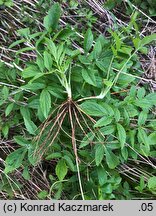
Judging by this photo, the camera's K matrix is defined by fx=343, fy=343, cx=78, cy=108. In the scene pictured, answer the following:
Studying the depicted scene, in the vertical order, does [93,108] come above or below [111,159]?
above

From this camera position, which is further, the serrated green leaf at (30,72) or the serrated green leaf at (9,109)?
the serrated green leaf at (9,109)

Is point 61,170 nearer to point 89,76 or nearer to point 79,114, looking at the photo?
point 79,114

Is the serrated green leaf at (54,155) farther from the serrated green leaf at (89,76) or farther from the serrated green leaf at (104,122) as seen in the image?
the serrated green leaf at (89,76)

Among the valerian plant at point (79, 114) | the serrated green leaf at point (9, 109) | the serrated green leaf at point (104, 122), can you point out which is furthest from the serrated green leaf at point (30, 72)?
the serrated green leaf at point (104, 122)

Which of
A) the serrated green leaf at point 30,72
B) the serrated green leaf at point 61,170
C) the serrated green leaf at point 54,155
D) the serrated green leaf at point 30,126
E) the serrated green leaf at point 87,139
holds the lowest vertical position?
the serrated green leaf at point 61,170

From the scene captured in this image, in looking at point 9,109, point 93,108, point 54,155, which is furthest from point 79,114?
point 9,109

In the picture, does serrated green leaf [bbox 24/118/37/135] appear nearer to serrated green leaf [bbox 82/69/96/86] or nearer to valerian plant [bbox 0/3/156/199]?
valerian plant [bbox 0/3/156/199]

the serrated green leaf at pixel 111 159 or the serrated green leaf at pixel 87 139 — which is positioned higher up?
the serrated green leaf at pixel 87 139

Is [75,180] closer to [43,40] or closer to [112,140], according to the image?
[112,140]
